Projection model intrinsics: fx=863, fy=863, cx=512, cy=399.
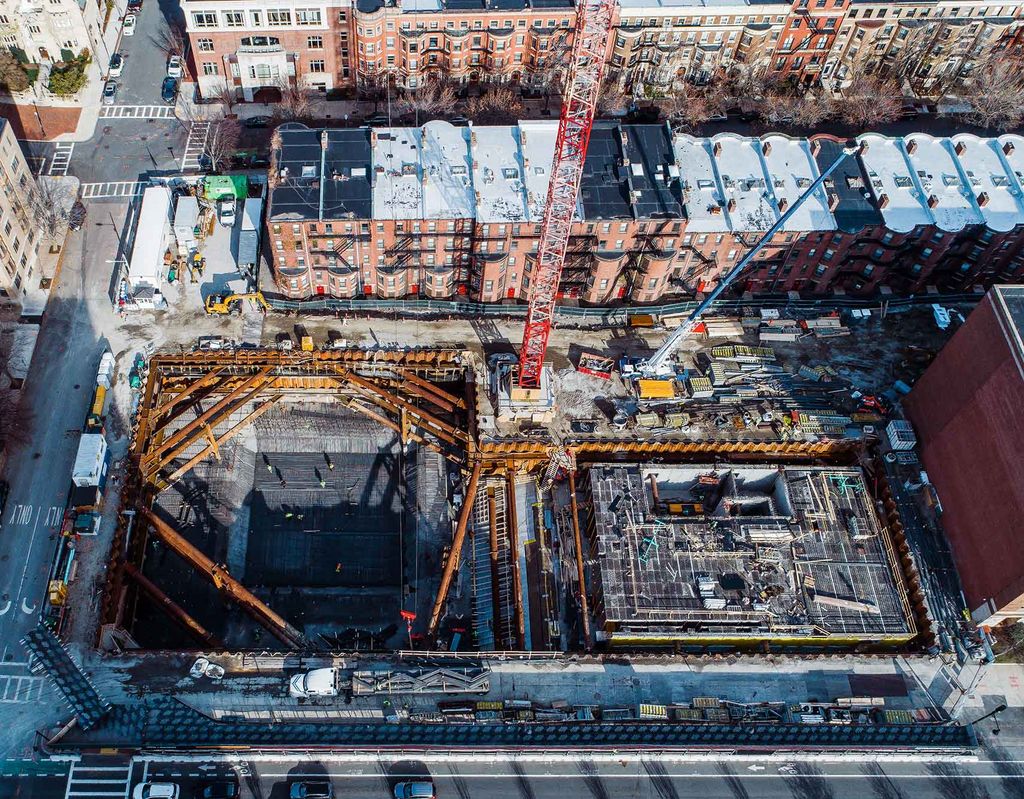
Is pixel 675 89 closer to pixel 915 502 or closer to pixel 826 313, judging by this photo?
pixel 826 313

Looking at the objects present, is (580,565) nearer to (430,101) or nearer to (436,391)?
(436,391)

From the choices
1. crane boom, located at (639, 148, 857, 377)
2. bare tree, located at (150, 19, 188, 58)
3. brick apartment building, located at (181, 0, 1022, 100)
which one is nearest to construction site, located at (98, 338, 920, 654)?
crane boom, located at (639, 148, 857, 377)

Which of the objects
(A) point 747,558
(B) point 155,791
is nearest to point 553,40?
(A) point 747,558

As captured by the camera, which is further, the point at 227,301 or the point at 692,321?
the point at 227,301

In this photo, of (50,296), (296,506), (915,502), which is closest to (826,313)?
(915,502)

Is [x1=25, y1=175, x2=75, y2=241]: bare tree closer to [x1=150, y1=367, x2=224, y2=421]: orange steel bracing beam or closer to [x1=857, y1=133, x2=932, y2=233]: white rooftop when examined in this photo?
[x1=150, y1=367, x2=224, y2=421]: orange steel bracing beam
